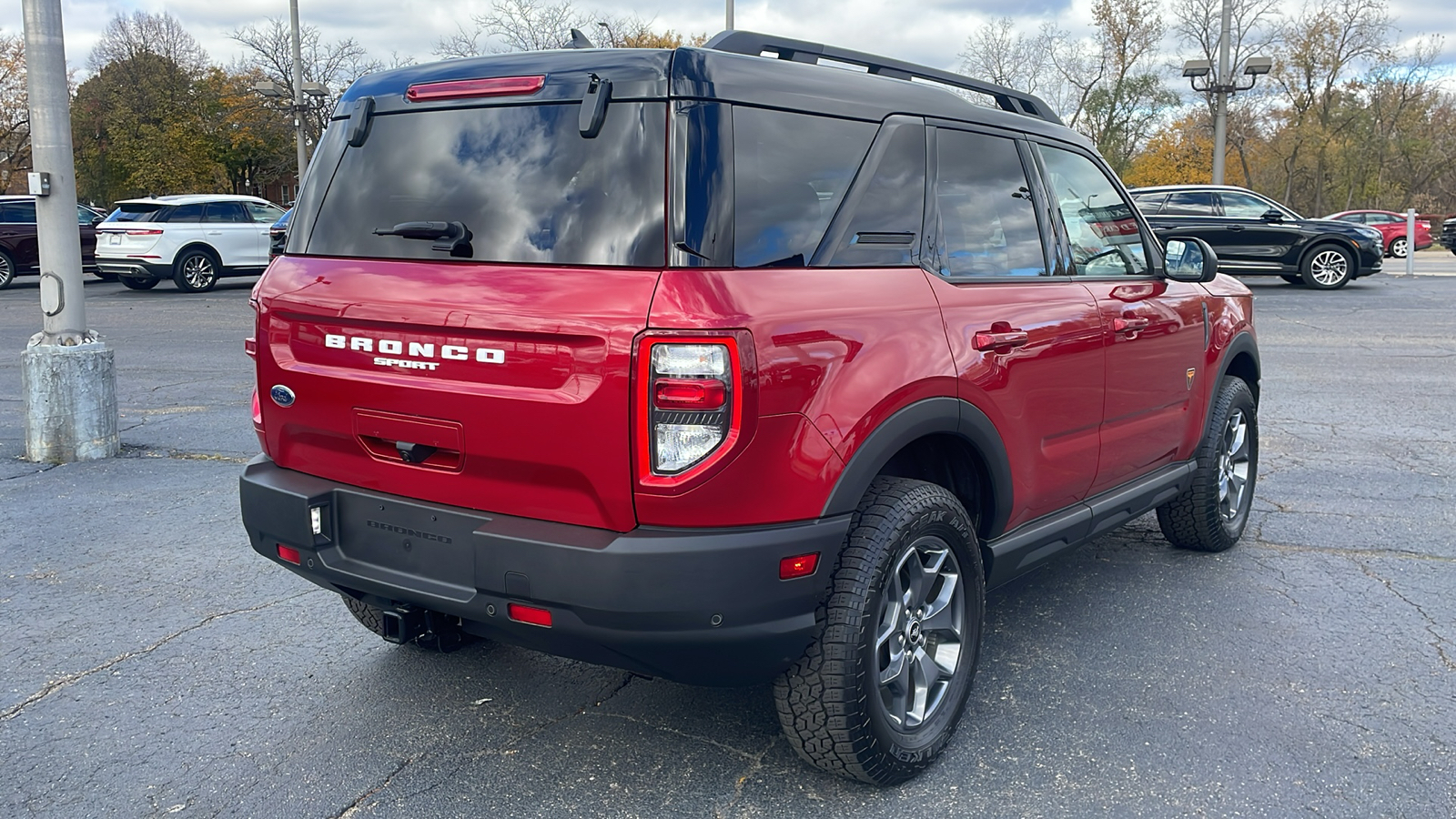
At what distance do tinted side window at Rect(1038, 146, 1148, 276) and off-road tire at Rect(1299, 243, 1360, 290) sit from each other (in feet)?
55.9

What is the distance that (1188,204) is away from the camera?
1947 centimetres

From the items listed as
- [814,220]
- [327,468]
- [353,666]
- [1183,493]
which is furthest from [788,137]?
[1183,493]

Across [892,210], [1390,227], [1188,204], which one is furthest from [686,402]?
[1390,227]

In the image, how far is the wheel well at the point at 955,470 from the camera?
3.28m

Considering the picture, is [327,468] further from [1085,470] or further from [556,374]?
[1085,470]

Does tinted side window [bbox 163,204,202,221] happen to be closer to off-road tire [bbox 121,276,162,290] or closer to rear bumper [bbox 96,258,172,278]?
rear bumper [bbox 96,258,172,278]

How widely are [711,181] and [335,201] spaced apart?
4.01 ft

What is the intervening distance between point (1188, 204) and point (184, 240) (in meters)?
17.4

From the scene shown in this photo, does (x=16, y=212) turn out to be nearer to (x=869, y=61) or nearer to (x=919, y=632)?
(x=869, y=61)

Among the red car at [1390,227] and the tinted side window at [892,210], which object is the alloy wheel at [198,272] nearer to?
the tinted side window at [892,210]

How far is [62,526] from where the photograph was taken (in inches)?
214

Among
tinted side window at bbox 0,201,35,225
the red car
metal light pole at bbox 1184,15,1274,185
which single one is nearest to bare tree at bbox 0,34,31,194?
tinted side window at bbox 0,201,35,225

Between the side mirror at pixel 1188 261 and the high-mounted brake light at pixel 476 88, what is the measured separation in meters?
2.74

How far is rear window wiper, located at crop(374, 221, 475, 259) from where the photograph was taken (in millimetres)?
2898
